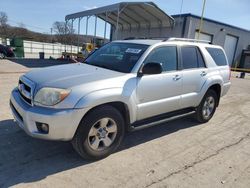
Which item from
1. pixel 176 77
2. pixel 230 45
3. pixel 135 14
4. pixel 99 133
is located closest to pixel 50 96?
pixel 99 133

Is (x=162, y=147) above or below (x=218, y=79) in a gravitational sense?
below

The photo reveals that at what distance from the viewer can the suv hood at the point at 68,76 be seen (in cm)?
297

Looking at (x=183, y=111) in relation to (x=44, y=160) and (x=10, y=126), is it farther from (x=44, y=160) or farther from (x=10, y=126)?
(x=10, y=126)

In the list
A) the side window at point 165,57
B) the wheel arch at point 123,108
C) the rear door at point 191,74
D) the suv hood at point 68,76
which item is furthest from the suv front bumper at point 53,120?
the rear door at point 191,74

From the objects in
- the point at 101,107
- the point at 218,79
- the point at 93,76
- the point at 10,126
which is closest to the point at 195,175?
the point at 101,107

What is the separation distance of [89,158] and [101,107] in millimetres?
776

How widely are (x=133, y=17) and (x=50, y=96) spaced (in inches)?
789

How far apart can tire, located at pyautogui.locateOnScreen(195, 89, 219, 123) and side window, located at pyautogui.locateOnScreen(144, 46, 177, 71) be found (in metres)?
1.38

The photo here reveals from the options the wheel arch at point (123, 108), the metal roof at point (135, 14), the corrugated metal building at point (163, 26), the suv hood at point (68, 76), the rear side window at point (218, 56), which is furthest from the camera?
the corrugated metal building at point (163, 26)

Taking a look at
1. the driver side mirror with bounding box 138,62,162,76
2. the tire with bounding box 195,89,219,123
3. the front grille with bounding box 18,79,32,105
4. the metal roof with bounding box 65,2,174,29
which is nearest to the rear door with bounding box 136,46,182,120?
the driver side mirror with bounding box 138,62,162,76

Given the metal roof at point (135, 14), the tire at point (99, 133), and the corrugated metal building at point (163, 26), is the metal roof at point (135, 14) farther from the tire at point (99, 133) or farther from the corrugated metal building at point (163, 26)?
the tire at point (99, 133)

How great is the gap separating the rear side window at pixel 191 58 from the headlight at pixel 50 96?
258cm

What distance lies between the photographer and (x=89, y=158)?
10.5 ft

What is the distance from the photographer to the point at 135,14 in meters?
20.1
